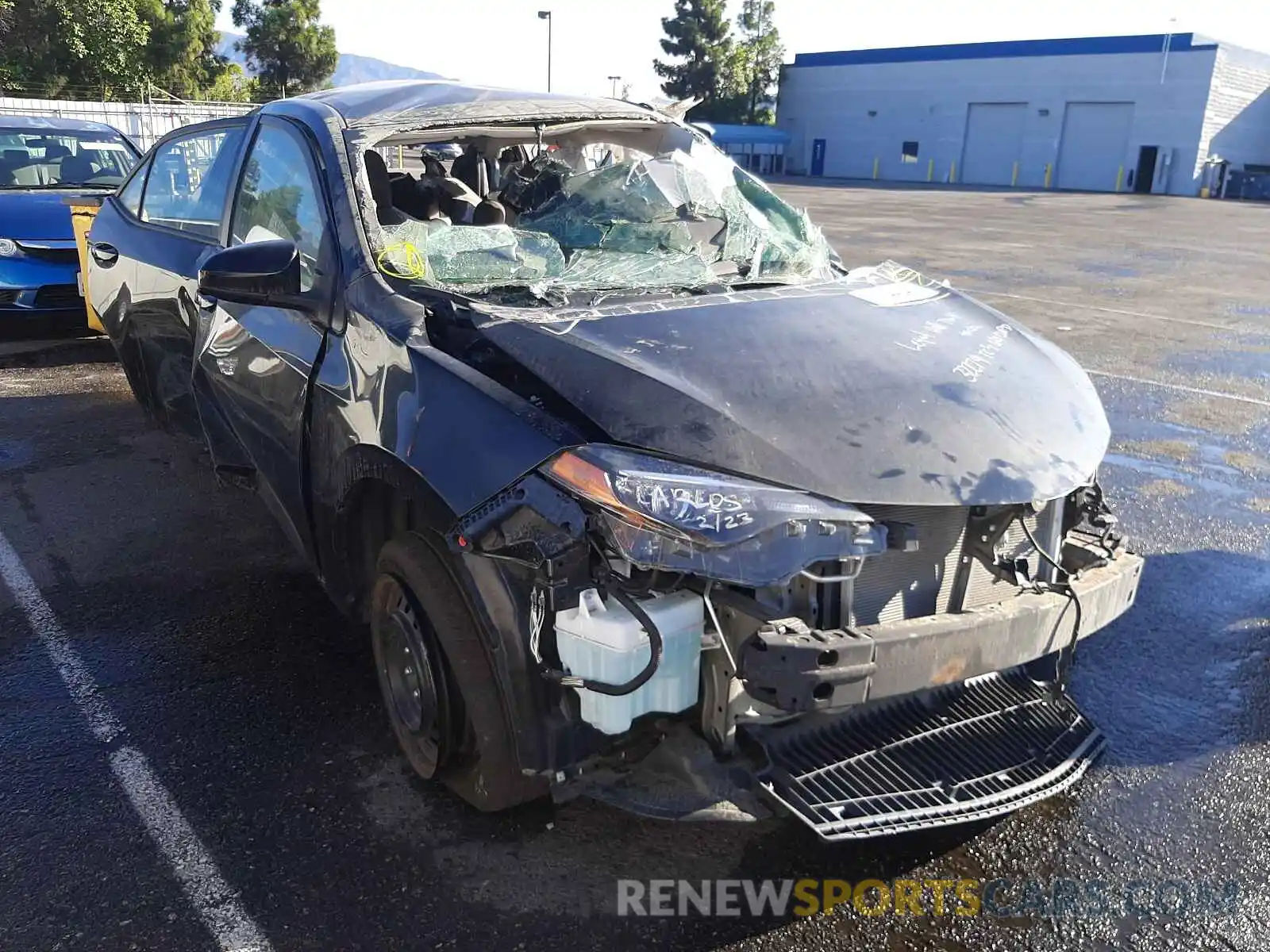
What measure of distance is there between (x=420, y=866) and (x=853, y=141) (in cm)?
5951

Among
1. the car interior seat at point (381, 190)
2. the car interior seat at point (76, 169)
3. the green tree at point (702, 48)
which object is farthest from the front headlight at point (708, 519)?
the green tree at point (702, 48)

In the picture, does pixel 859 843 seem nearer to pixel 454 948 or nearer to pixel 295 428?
pixel 454 948

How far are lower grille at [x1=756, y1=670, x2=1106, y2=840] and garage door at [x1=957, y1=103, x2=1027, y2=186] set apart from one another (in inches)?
2047

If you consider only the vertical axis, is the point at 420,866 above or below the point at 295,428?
below

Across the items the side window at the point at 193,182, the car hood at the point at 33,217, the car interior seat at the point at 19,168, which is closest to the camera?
the side window at the point at 193,182

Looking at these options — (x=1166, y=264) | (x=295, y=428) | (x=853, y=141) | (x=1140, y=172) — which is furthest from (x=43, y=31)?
(x=1140, y=172)

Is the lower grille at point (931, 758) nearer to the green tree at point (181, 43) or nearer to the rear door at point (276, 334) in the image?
the rear door at point (276, 334)

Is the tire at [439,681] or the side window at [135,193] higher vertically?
the side window at [135,193]

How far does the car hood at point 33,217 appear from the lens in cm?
773

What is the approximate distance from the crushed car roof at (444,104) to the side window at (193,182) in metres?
0.53

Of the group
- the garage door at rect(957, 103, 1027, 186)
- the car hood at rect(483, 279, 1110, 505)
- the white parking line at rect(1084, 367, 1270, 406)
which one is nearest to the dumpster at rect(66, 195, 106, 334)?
the car hood at rect(483, 279, 1110, 505)

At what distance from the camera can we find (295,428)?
3.20 m

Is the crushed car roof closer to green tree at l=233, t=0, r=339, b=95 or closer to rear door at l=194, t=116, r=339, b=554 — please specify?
rear door at l=194, t=116, r=339, b=554

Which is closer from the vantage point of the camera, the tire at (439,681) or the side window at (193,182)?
the tire at (439,681)
